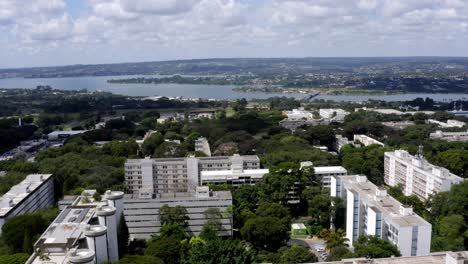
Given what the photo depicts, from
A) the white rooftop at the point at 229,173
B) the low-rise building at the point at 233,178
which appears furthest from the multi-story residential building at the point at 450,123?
the low-rise building at the point at 233,178

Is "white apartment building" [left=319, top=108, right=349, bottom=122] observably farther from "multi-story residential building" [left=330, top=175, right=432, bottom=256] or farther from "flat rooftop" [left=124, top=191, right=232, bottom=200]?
"flat rooftop" [left=124, top=191, right=232, bottom=200]

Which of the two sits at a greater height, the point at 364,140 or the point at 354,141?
the point at 364,140

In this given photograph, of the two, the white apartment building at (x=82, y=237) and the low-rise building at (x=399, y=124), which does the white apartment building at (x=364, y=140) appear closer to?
the low-rise building at (x=399, y=124)

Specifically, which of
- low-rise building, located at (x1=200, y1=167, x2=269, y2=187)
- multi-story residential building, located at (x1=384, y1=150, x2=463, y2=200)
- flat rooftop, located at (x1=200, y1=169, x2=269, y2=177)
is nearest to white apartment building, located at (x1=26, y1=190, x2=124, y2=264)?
low-rise building, located at (x1=200, y1=167, x2=269, y2=187)

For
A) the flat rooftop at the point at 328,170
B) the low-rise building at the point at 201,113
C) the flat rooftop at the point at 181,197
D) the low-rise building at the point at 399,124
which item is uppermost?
the flat rooftop at the point at 181,197

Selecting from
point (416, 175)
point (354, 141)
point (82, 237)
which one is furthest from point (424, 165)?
point (82, 237)

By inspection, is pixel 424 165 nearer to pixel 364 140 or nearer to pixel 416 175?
pixel 416 175
